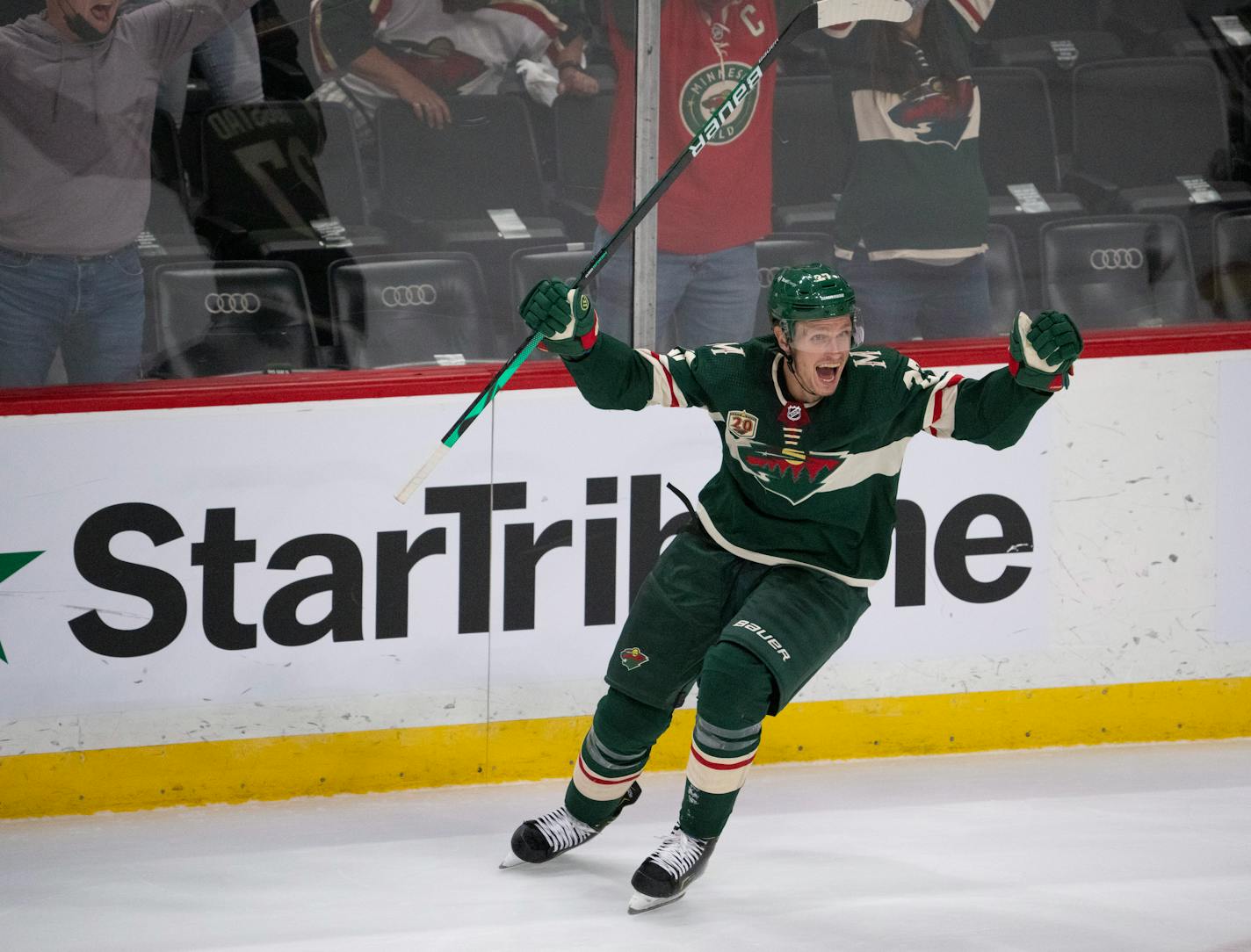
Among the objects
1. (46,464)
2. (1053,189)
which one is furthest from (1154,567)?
(46,464)

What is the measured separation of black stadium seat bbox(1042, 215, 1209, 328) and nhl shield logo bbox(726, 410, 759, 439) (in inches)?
54.2

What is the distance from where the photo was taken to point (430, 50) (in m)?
3.77

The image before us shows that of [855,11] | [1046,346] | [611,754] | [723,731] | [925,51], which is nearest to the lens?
[1046,346]

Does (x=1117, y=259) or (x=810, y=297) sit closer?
(x=810, y=297)

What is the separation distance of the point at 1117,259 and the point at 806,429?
1483 mm

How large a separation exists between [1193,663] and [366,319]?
2117 millimetres

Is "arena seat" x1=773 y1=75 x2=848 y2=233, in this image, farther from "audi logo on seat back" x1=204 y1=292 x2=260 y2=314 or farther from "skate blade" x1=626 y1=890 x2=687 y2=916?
"skate blade" x1=626 y1=890 x2=687 y2=916

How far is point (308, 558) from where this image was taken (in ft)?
12.0

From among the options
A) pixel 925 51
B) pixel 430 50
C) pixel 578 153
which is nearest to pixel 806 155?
pixel 925 51

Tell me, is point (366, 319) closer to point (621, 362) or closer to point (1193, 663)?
point (621, 362)

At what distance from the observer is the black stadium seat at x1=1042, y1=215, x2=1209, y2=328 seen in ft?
13.6

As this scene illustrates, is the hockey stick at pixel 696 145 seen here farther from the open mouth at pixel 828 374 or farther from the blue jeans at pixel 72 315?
the blue jeans at pixel 72 315

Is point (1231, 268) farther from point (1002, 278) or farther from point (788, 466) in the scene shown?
point (788, 466)

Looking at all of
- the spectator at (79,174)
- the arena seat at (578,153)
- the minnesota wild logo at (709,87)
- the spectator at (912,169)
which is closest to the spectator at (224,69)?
the spectator at (79,174)
